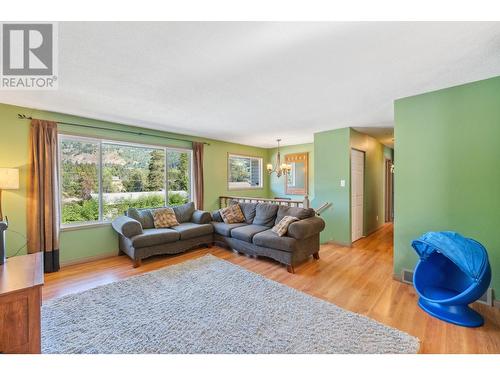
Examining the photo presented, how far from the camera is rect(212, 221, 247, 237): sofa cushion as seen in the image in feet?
13.3

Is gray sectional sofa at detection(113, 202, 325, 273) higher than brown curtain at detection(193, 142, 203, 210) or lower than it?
lower

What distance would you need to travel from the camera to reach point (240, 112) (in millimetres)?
3457

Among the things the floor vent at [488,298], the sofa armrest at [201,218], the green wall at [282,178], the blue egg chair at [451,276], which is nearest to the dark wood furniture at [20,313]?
the sofa armrest at [201,218]

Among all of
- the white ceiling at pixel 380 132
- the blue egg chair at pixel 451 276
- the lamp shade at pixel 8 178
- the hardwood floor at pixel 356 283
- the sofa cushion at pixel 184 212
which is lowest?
the hardwood floor at pixel 356 283

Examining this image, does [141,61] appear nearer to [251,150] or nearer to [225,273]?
[225,273]

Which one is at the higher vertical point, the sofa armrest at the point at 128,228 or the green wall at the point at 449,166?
the green wall at the point at 449,166

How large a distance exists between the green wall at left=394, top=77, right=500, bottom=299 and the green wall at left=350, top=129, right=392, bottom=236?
1.71 m

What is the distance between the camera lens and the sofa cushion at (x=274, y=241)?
3.12 m

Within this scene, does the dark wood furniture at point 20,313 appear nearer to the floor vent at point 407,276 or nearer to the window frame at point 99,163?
the window frame at point 99,163

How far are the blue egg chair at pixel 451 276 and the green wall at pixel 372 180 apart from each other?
2.68 m

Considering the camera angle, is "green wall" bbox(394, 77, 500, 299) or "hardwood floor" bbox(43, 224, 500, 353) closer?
"hardwood floor" bbox(43, 224, 500, 353)

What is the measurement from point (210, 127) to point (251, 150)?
7.76 ft

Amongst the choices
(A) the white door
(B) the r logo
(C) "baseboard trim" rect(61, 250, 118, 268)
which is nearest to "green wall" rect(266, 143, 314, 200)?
(A) the white door

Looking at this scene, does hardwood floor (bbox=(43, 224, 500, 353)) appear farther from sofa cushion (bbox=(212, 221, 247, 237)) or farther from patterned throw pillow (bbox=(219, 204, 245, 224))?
patterned throw pillow (bbox=(219, 204, 245, 224))
